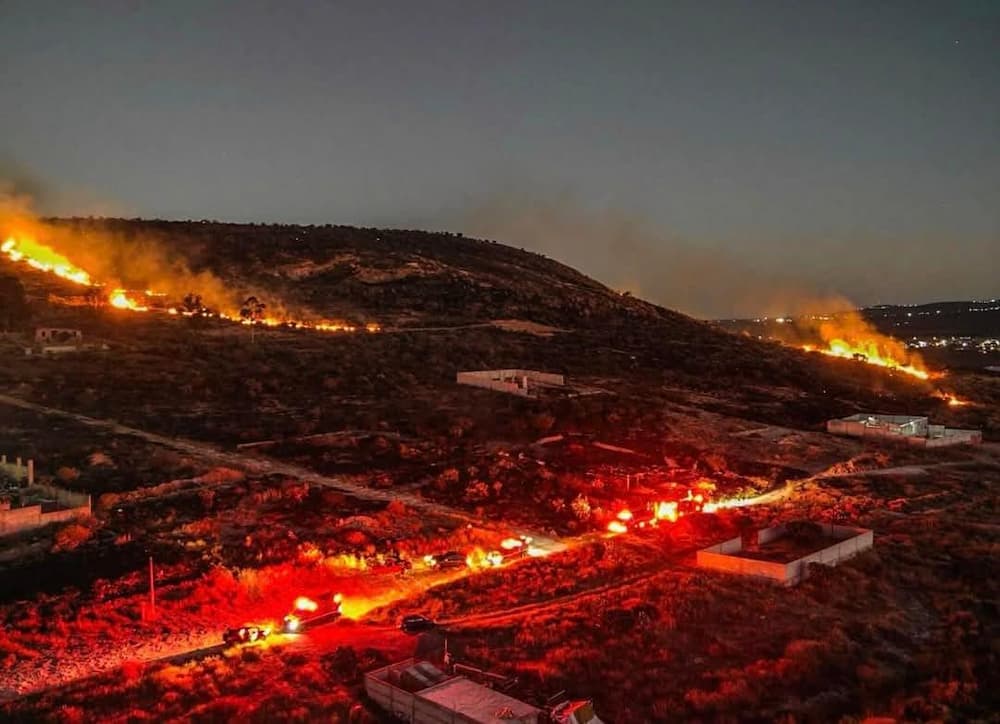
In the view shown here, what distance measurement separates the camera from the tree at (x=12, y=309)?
58.4 meters

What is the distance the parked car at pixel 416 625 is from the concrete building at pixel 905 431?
29.4 m

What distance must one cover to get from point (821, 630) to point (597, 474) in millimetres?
14711

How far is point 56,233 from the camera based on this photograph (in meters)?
108

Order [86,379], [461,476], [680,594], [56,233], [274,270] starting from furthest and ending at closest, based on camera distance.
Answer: [56,233], [274,270], [86,379], [461,476], [680,594]

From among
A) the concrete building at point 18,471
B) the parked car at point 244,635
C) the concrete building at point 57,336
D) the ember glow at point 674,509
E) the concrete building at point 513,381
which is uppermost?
the concrete building at point 57,336

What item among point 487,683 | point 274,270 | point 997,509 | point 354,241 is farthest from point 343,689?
point 354,241

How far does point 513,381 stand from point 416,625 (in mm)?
32728

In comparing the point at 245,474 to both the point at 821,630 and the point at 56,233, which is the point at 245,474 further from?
the point at 56,233

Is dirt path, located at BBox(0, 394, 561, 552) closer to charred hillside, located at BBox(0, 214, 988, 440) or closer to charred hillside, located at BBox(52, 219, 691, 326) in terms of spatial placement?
charred hillside, located at BBox(0, 214, 988, 440)

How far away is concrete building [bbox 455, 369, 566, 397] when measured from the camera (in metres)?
48.1

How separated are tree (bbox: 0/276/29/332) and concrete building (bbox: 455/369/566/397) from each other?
103 feet

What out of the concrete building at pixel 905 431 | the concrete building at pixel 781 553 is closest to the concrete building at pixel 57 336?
the concrete building at pixel 905 431

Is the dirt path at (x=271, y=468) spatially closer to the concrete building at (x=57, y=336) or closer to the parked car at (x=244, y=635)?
the parked car at (x=244, y=635)

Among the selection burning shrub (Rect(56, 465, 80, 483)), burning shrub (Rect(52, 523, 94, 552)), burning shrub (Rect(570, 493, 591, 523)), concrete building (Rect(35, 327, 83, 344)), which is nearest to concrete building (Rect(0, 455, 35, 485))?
burning shrub (Rect(56, 465, 80, 483))
